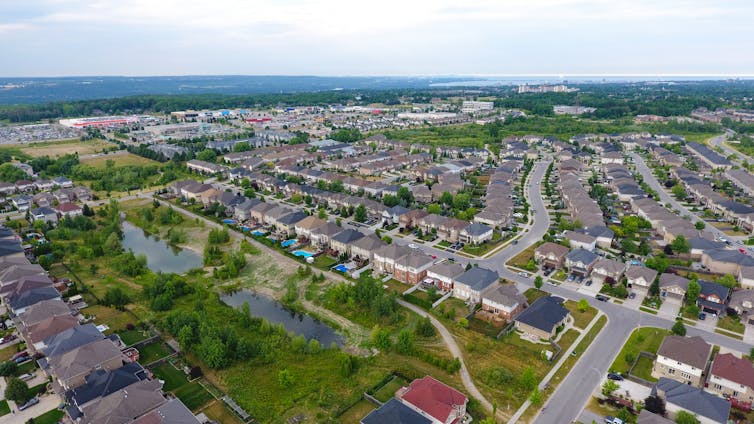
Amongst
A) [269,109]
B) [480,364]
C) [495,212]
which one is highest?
[269,109]

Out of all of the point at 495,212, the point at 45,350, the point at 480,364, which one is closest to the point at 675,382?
the point at 480,364

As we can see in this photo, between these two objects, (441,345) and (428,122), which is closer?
(441,345)

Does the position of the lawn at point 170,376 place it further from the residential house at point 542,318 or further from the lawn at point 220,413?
the residential house at point 542,318

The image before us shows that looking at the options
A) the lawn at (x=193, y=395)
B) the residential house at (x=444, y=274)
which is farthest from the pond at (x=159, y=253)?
the residential house at (x=444, y=274)

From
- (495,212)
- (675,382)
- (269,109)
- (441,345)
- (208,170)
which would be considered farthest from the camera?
(269,109)

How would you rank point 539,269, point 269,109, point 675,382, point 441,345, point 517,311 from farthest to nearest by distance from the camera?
point 269,109 → point 539,269 → point 517,311 → point 441,345 → point 675,382

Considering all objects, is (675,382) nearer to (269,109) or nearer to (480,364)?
(480,364)
